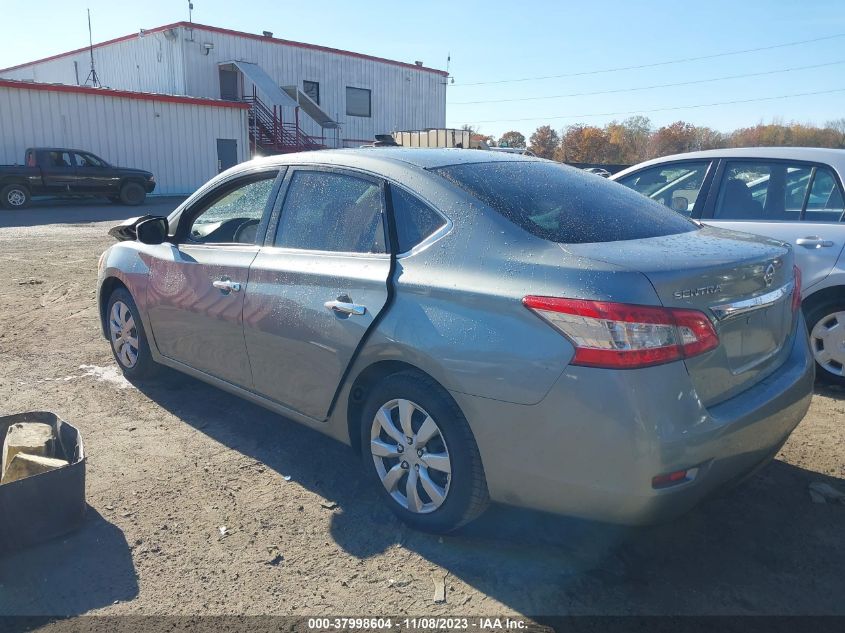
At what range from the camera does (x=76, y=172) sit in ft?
66.3

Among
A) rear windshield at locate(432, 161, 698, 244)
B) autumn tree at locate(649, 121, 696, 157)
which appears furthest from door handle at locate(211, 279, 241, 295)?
autumn tree at locate(649, 121, 696, 157)

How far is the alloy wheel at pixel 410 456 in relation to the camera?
299 centimetres

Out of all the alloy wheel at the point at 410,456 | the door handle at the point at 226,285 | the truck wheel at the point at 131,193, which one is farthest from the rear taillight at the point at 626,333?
the truck wheel at the point at 131,193

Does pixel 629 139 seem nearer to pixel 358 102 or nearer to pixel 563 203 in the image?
pixel 358 102

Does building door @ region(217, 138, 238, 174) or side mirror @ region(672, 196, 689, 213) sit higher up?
building door @ region(217, 138, 238, 174)

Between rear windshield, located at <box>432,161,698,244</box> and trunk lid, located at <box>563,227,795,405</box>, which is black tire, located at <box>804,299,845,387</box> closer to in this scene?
rear windshield, located at <box>432,161,698,244</box>

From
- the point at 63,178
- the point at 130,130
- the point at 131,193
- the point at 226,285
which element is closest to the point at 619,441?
the point at 226,285

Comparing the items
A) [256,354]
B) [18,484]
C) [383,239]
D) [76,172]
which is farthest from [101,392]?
[76,172]

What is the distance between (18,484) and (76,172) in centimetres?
Answer: 1978

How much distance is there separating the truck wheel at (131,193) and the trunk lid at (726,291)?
21254 millimetres

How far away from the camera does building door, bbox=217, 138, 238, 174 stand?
27.8 metres

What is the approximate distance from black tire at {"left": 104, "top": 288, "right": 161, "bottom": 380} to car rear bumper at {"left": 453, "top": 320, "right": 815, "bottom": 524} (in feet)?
9.50

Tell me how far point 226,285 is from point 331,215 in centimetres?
80

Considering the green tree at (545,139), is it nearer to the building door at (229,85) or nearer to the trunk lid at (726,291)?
the building door at (229,85)
